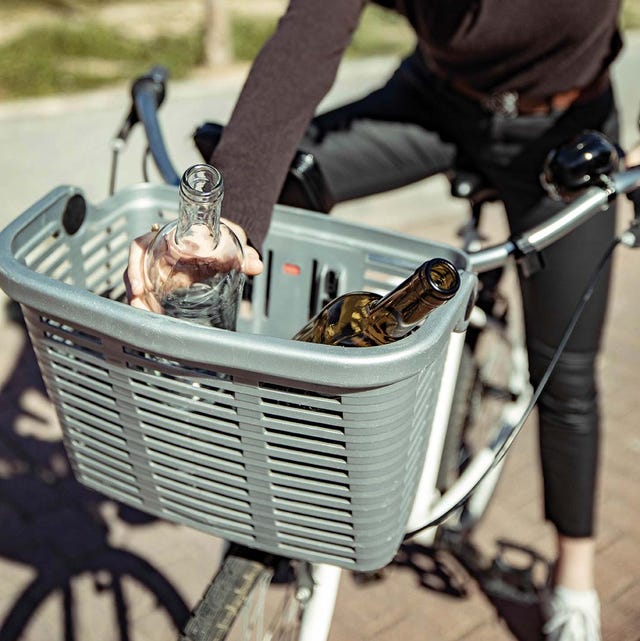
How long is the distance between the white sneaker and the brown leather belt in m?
1.24

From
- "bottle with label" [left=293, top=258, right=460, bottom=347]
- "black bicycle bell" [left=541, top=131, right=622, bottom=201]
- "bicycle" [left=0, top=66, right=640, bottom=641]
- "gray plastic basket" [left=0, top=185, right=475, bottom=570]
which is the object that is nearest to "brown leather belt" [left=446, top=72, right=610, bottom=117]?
"black bicycle bell" [left=541, top=131, right=622, bottom=201]

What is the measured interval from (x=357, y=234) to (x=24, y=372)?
90.9 inches

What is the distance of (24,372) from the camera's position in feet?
11.4

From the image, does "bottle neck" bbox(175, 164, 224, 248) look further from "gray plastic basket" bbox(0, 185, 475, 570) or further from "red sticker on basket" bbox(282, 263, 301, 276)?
"red sticker on basket" bbox(282, 263, 301, 276)

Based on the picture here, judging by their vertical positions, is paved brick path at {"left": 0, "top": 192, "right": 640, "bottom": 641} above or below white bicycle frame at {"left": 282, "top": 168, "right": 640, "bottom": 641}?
below

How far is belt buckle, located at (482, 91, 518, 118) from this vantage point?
1.97 meters

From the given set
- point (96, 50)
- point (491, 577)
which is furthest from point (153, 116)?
point (96, 50)

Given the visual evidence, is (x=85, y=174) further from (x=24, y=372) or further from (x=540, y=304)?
(x=540, y=304)

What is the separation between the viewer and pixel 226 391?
143cm

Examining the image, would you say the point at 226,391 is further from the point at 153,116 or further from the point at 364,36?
the point at 364,36

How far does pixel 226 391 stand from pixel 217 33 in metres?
4.88

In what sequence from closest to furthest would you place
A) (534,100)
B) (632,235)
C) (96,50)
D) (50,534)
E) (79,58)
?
(632,235) < (534,100) < (50,534) < (79,58) < (96,50)

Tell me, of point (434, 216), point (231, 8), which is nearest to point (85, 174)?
point (434, 216)

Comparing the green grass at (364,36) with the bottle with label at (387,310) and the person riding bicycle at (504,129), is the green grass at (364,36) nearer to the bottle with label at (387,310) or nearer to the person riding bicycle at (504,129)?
the person riding bicycle at (504,129)
